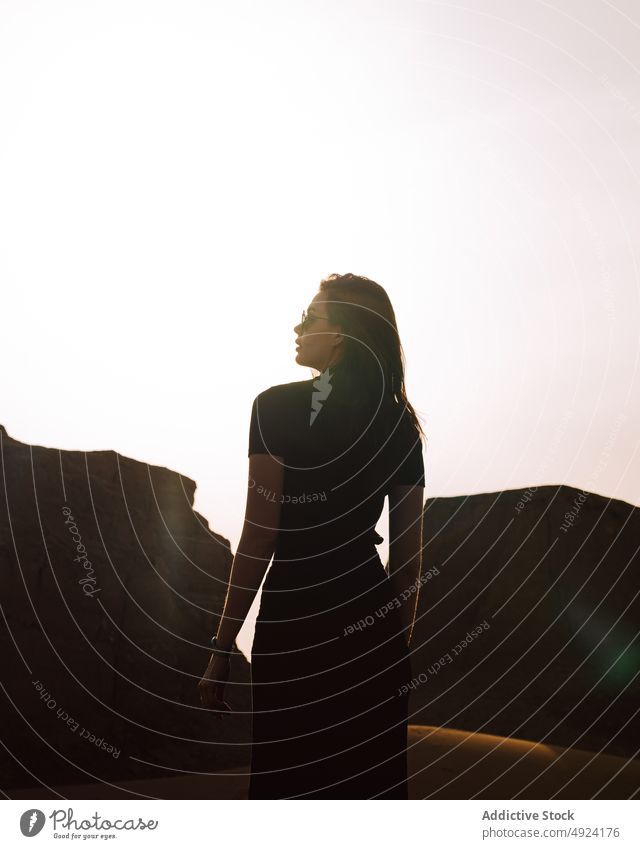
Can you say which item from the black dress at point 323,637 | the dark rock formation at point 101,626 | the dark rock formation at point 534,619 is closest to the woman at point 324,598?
the black dress at point 323,637

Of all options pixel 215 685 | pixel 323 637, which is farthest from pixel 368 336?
pixel 215 685

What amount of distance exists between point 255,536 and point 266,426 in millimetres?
440

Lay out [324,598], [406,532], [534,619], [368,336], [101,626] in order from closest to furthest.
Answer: [324,598] < [406,532] < [368,336] < [101,626] < [534,619]

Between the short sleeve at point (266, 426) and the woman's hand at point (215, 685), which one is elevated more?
the short sleeve at point (266, 426)

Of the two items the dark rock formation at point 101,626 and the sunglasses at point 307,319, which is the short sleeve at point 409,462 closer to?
the sunglasses at point 307,319

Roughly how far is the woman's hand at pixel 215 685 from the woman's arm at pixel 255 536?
0.24ft

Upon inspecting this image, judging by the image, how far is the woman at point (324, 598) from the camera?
2686mm

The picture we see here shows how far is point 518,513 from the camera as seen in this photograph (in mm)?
20484

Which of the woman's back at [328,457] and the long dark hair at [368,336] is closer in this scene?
the woman's back at [328,457]

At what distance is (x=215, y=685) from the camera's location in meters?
2.77

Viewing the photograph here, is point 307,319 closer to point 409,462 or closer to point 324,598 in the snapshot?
point 409,462

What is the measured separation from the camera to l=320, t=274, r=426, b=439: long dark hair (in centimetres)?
303

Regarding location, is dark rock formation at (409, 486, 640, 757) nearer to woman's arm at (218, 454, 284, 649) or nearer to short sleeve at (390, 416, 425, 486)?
short sleeve at (390, 416, 425, 486)
